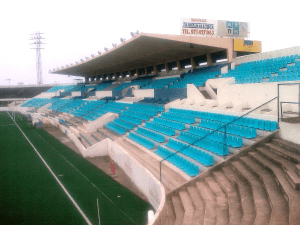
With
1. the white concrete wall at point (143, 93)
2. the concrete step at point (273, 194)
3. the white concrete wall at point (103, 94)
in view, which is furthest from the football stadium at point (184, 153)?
the white concrete wall at point (103, 94)

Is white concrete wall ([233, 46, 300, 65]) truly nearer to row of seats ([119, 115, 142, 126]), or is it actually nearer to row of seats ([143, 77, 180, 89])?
row of seats ([143, 77, 180, 89])

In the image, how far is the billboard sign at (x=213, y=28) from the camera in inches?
757

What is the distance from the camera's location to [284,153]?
6.66m

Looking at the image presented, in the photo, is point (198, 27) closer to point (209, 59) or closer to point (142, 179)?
point (209, 59)

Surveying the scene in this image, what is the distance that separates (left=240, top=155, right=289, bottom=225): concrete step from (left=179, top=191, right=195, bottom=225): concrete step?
1667 mm

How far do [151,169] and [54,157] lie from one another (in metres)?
7.08

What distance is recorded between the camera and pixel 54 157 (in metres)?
15.1

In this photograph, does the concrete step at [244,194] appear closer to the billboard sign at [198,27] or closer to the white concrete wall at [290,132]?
the white concrete wall at [290,132]

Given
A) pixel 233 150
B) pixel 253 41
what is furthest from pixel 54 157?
pixel 253 41

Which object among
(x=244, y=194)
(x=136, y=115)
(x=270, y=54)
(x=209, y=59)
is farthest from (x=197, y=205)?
(x=209, y=59)

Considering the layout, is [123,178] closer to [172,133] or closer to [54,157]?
[172,133]

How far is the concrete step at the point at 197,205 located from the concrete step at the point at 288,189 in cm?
171

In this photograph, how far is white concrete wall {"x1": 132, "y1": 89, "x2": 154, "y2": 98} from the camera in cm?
2175

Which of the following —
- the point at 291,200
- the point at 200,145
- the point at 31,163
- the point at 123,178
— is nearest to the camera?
the point at 291,200
